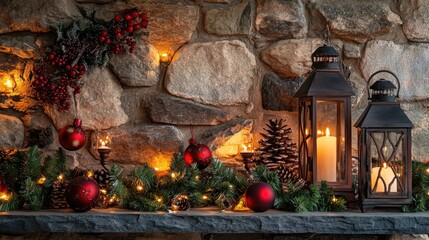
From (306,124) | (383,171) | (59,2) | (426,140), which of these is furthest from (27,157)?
(426,140)

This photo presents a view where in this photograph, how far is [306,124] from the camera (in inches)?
76.4

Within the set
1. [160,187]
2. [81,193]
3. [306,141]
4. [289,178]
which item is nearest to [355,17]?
[306,141]

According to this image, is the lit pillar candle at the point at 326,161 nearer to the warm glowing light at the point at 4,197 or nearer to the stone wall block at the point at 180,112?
the stone wall block at the point at 180,112

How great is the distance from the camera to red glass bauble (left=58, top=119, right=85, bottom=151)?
195 centimetres

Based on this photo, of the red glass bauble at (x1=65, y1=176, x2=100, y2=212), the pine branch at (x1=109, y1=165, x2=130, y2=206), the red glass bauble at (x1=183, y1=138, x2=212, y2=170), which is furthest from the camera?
the red glass bauble at (x1=183, y1=138, x2=212, y2=170)

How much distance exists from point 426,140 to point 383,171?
397 mm

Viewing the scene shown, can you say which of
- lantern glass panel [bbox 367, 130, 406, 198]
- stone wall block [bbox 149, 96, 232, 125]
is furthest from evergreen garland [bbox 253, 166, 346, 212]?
stone wall block [bbox 149, 96, 232, 125]

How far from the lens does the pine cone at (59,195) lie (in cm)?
188

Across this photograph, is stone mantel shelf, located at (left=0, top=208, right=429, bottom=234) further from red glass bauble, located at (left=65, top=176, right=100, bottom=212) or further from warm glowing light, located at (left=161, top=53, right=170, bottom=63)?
warm glowing light, located at (left=161, top=53, right=170, bottom=63)

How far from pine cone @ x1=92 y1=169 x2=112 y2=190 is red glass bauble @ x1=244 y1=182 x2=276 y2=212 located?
17.4 inches

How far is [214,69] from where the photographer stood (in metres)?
2.15

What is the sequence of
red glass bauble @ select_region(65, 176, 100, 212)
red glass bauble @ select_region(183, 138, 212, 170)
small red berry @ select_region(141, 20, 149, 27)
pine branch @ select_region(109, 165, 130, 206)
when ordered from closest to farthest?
red glass bauble @ select_region(65, 176, 100, 212)
pine branch @ select_region(109, 165, 130, 206)
red glass bauble @ select_region(183, 138, 212, 170)
small red berry @ select_region(141, 20, 149, 27)

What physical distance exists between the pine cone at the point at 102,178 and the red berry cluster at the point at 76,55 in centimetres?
28

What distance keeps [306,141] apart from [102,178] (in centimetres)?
65
